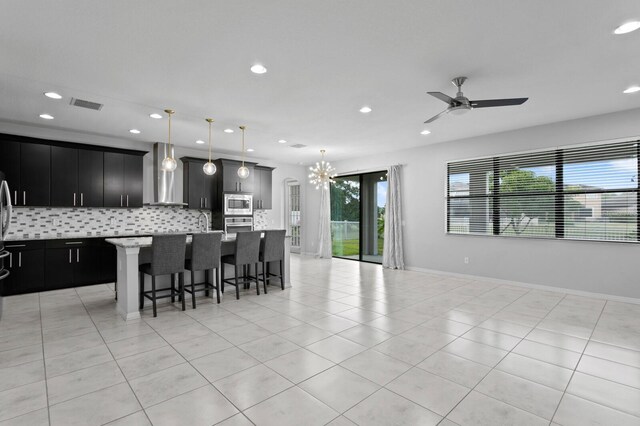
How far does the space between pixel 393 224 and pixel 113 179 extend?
589 cm

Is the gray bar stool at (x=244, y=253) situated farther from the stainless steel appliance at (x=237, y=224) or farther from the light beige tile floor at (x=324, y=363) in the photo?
the stainless steel appliance at (x=237, y=224)

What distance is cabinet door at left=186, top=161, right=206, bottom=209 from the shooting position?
699 centimetres

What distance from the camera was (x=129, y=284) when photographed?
3.91 meters

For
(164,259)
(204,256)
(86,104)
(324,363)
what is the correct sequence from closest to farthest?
(324,363)
(164,259)
(86,104)
(204,256)

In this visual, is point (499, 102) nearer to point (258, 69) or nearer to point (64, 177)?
point (258, 69)

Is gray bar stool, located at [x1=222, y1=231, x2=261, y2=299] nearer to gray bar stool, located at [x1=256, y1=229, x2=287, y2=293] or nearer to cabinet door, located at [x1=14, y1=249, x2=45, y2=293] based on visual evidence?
gray bar stool, located at [x1=256, y1=229, x2=287, y2=293]

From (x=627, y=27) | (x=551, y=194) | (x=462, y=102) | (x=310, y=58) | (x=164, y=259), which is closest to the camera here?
(x=627, y=27)

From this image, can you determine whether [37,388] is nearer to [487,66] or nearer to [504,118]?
[487,66]

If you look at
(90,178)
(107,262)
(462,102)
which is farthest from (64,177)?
(462,102)

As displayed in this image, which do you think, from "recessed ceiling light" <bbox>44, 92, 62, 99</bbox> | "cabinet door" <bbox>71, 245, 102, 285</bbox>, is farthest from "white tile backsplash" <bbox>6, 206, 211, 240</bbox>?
"recessed ceiling light" <bbox>44, 92, 62, 99</bbox>

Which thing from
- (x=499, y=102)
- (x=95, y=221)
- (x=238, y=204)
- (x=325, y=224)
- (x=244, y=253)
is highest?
(x=499, y=102)

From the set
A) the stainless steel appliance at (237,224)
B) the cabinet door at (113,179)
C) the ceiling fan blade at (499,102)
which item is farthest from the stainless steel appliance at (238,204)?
the ceiling fan blade at (499,102)

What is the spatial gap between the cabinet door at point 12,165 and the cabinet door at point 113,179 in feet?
3.89

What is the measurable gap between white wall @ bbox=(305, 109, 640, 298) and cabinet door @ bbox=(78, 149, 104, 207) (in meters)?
5.71
